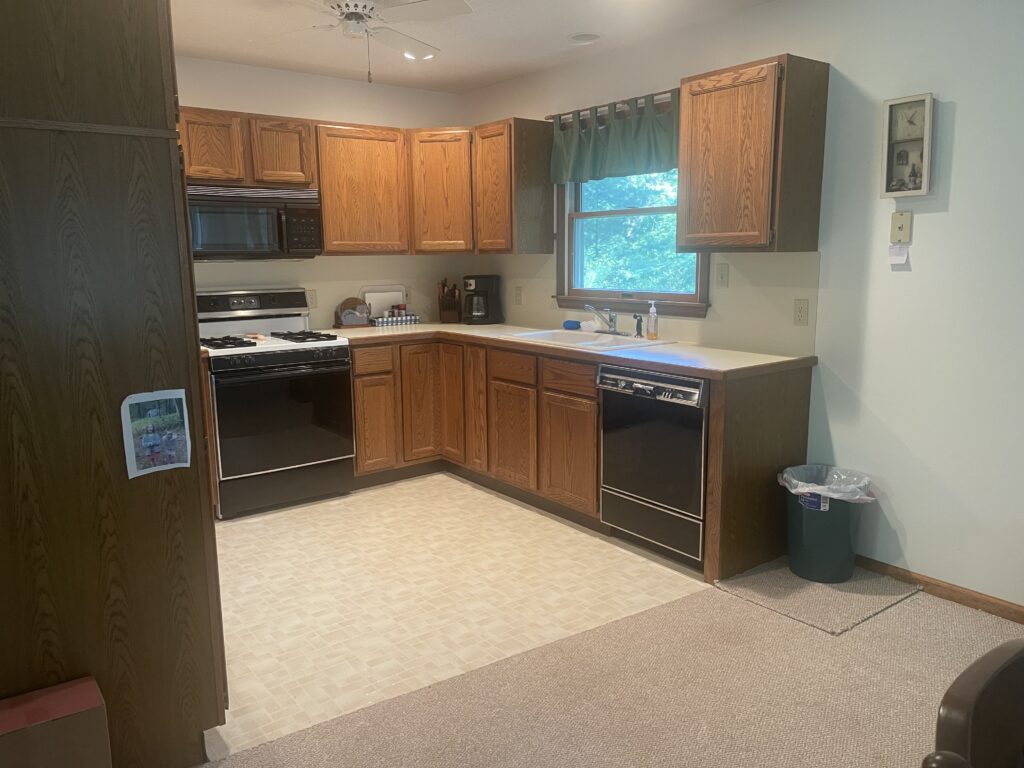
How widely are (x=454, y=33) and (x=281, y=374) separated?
204 cm

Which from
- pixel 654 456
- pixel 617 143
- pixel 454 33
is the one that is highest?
pixel 454 33

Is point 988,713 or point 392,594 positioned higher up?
point 988,713

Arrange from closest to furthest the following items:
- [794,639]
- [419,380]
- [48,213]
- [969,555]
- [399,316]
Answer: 1. [48,213]
2. [794,639]
3. [969,555]
4. [419,380]
5. [399,316]

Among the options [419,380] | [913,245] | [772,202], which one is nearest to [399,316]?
[419,380]

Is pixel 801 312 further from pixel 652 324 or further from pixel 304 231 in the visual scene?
pixel 304 231

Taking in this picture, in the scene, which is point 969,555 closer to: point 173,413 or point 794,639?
point 794,639

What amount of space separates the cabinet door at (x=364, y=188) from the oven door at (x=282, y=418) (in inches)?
35.8

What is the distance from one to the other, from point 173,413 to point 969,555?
2945 mm

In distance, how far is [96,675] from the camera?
1925 millimetres

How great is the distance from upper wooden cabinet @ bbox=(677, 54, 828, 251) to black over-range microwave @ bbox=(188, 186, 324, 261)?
2.31 m

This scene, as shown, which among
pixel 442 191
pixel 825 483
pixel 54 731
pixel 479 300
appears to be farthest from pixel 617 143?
pixel 54 731

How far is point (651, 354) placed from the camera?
356 cm

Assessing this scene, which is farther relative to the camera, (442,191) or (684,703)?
(442,191)

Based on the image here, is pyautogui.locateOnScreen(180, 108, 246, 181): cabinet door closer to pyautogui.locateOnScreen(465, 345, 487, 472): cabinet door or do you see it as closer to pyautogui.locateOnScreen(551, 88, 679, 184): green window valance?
pyautogui.locateOnScreen(465, 345, 487, 472): cabinet door
